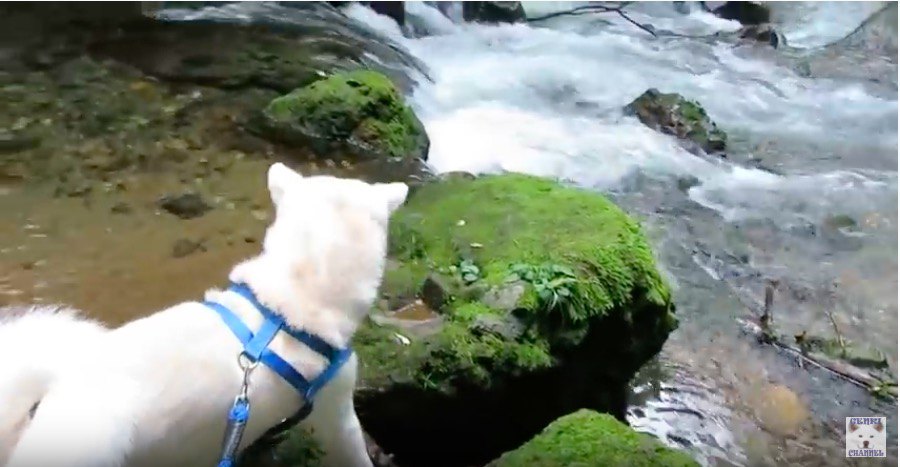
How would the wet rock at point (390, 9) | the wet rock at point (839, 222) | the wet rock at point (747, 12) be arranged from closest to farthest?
the wet rock at point (839, 222) → the wet rock at point (390, 9) → the wet rock at point (747, 12)

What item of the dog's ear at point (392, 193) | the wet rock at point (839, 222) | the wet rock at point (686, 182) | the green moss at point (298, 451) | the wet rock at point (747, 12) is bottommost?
the wet rock at point (839, 222)

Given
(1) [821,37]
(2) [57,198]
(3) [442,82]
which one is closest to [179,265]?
(2) [57,198]

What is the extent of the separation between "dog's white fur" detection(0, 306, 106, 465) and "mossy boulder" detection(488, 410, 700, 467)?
1004 millimetres

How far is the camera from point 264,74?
4887mm

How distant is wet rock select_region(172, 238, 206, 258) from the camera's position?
2877 millimetres

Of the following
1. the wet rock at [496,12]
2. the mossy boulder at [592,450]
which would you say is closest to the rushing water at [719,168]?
the wet rock at [496,12]

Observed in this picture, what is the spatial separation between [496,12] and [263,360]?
5.81 metres

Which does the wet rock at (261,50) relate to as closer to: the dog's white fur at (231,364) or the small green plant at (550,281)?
the small green plant at (550,281)

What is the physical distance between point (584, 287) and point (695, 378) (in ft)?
3.00

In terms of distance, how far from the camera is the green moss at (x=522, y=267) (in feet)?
7.38

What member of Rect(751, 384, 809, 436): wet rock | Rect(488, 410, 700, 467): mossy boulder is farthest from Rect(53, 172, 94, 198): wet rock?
Rect(751, 384, 809, 436): wet rock

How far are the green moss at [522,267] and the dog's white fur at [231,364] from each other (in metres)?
0.50

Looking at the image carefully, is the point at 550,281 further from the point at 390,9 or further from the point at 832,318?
the point at 390,9

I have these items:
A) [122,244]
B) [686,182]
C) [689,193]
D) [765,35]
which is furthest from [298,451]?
[765,35]
